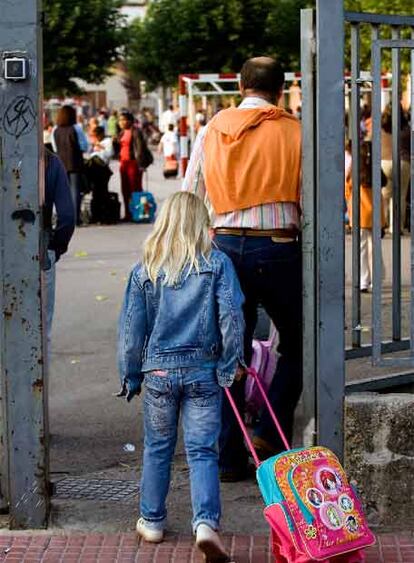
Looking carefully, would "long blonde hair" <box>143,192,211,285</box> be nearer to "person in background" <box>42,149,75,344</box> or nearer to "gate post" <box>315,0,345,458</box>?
"gate post" <box>315,0,345,458</box>

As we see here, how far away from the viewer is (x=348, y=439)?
18.1 ft

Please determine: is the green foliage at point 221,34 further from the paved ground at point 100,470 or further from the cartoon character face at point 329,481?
the cartoon character face at point 329,481

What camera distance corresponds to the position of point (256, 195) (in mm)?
5852

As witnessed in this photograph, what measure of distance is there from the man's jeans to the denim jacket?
29.1 inches

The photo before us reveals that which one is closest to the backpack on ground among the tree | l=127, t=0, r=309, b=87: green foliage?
l=127, t=0, r=309, b=87: green foliage

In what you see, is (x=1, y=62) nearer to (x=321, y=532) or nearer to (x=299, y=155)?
(x=299, y=155)

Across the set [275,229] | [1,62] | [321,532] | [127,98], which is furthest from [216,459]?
[127,98]

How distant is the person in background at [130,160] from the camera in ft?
64.6

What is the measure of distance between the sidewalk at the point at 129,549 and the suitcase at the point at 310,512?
1.24 ft

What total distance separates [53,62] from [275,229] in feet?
117

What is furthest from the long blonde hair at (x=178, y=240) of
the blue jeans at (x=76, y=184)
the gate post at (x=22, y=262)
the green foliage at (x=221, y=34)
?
the green foliage at (x=221, y=34)

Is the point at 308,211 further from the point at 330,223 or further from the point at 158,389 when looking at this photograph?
the point at 158,389

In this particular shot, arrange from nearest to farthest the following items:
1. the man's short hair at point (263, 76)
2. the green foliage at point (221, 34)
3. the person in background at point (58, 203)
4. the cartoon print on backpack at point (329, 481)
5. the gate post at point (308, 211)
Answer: the cartoon print on backpack at point (329, 481)
the gate post at point (308, 211)
the man's short hair at point (263, 76)
the person in background at point (58, 203)
the green foliage at point (221, 34)

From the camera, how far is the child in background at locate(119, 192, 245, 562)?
5113 millimetres
